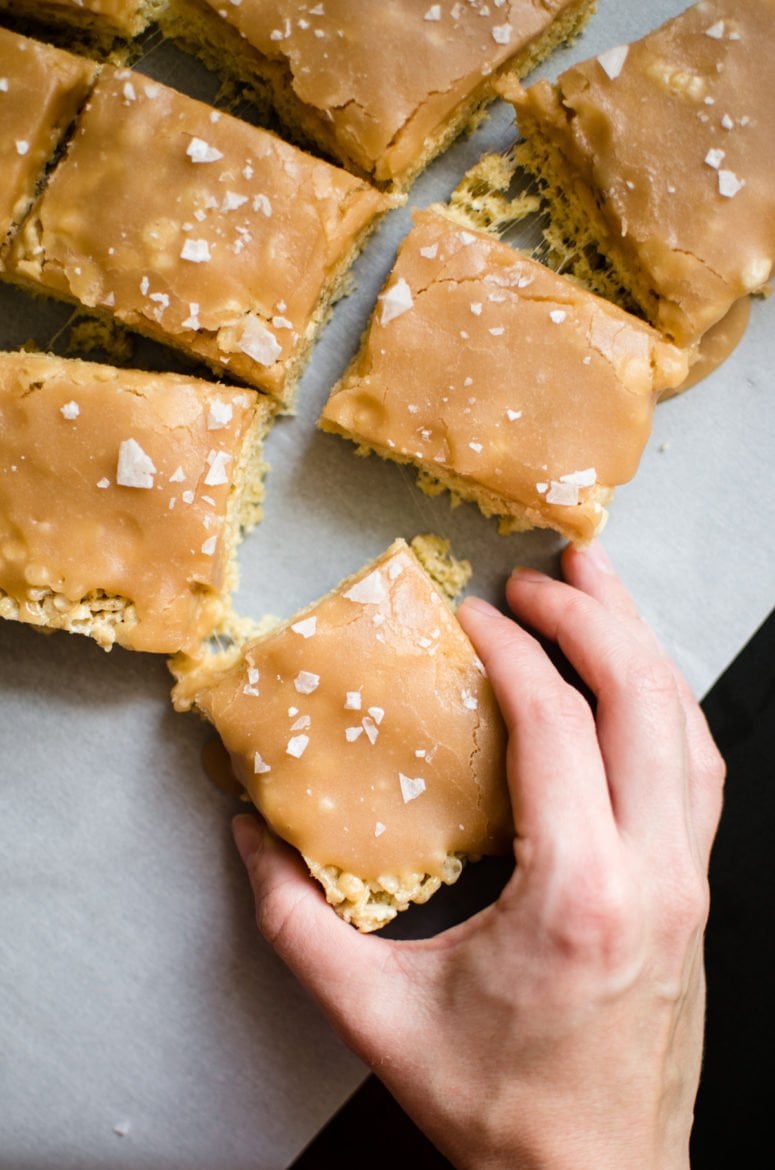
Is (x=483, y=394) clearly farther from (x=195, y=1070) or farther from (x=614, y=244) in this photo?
(x=195, y=1070)

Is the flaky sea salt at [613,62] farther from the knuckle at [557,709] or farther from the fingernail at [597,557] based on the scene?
the knuckle at [557,709]

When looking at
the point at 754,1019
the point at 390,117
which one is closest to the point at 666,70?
the point at 390,117

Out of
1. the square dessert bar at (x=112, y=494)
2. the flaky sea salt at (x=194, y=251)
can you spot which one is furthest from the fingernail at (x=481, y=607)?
the flaky sea salt at (x=194, y=251)

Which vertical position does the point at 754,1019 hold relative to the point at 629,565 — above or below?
below

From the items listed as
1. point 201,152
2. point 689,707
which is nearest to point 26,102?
point 201,152

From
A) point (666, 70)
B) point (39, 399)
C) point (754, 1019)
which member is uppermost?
point (666, 70)

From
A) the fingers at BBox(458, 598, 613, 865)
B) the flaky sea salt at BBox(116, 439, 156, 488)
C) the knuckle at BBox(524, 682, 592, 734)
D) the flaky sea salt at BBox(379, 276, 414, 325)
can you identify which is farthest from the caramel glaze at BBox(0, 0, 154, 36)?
the knuckle at BBox(524, 682, 592, 734)

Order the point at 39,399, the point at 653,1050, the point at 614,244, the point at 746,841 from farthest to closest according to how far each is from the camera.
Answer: the point at 746,841 → the point at 614,244 → the point at 39,399 → the point at 653,1050
